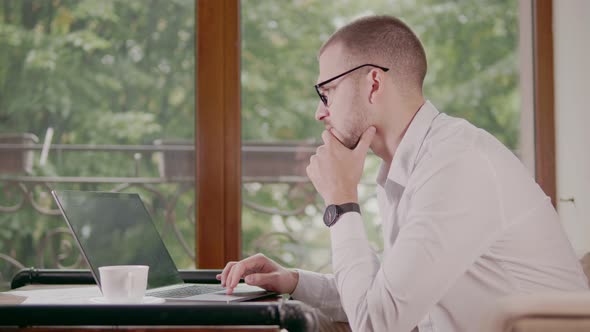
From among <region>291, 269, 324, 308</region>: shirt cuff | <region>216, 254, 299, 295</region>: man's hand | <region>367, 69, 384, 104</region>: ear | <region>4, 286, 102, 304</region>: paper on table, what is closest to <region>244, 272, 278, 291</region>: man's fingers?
<region>216, 254, 299, 295</region>: man's hand

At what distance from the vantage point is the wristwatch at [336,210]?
1.45m

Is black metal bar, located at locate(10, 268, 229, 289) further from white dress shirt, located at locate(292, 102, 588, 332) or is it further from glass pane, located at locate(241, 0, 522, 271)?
glass pane, located at locate(241, 0, 522, 271)

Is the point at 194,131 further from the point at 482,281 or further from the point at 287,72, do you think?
the point at 482,281

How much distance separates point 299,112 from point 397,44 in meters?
1.32

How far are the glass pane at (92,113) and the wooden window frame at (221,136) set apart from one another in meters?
0.06

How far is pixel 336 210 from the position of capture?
1.46 metres

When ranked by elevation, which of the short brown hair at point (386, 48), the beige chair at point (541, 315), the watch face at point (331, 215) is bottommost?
the beige chair at point (541, 315)

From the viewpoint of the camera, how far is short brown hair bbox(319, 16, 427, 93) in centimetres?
161

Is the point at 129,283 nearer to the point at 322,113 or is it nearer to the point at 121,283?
the point at 121,283

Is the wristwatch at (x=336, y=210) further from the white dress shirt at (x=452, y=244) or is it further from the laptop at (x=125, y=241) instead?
the laptop at (x=125, y=241)

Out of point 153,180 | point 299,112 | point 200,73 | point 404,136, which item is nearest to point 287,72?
A: point 299,112

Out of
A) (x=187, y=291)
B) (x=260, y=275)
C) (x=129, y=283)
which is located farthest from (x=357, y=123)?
(x=129, y=283)

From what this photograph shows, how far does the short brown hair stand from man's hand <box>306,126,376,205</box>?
148 mm

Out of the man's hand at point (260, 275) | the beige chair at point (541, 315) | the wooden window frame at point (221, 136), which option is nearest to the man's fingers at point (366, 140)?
the man's hand at point (260, 275)
